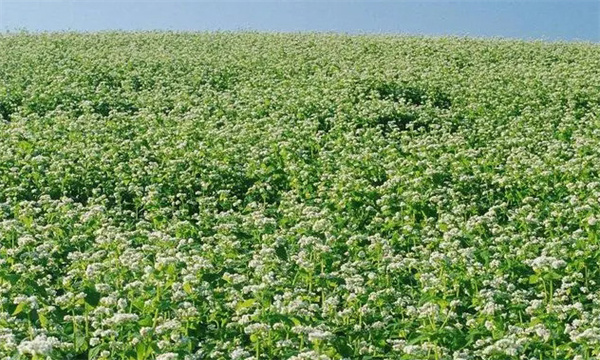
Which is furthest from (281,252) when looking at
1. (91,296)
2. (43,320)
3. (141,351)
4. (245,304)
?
(141,351)

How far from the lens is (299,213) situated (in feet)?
38.9

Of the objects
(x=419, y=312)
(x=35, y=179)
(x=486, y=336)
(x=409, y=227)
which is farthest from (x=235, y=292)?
(x=35, y=179)

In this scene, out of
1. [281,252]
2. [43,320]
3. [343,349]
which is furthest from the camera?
[281,252]

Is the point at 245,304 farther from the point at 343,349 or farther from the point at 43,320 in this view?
the point at 43,320

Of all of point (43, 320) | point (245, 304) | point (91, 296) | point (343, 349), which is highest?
point (91, 296)

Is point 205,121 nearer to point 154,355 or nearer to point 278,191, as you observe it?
point 278,191

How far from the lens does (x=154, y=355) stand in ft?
23.5

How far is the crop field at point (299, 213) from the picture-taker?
24.8ft

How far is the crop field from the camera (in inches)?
297

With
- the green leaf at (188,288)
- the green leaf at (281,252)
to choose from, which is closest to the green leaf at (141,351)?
the green leaf at (188,288)

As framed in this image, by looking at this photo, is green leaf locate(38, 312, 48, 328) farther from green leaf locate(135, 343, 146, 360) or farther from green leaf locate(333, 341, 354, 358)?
green leaf locate(333, 341, 354, 358)

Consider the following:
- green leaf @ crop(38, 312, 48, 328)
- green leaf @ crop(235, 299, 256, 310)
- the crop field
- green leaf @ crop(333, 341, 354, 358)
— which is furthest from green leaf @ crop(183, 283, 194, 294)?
green leaf @ crop(333, 341, 354, 358)

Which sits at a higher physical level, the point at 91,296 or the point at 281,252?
the point at 281,252

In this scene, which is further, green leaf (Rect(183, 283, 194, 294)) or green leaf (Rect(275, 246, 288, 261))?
green leaf (Rect(275, 246, 288, 261))
